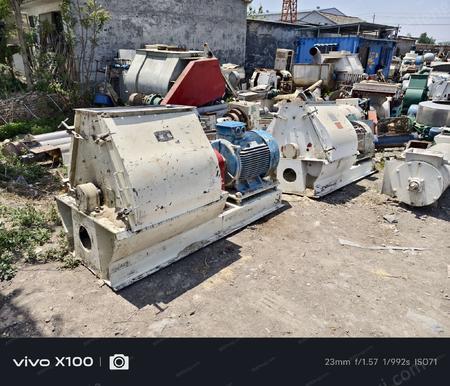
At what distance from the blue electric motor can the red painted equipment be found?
5.83ft

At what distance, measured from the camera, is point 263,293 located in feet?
9.37

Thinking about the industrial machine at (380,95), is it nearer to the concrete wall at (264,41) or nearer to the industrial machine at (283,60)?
the industrial machine at (283,60)

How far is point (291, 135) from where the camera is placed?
467cm

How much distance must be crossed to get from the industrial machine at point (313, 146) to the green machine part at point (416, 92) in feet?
13.1

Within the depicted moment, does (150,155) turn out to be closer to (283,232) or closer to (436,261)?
(283,232)

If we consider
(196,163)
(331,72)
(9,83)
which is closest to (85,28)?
(9,83)

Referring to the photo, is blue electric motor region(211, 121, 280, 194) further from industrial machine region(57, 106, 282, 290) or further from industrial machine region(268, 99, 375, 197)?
industrial machine region(268, 99, 375, 197)

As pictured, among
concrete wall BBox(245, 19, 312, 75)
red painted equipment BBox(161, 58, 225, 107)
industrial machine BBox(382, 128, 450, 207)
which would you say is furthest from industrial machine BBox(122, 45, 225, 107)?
concrete wall BBox(245, 19, 312, 75)

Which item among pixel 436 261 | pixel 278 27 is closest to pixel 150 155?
pixel 436 261

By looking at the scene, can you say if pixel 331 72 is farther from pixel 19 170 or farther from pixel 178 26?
pixel 19 170

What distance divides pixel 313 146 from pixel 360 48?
36.3 feet

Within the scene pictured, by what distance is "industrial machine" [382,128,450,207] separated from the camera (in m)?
4.12

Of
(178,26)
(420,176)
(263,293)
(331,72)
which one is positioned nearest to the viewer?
(263,293)

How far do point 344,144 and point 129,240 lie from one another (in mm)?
3223
